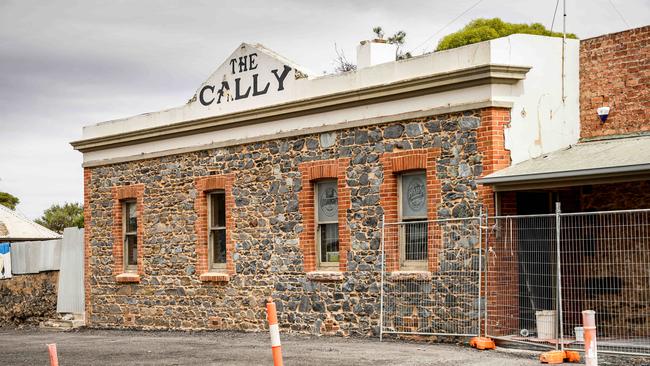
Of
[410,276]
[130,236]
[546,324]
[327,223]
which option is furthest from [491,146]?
[130,236]

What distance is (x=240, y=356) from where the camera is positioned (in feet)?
55.8

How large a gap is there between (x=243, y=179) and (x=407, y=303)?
5660mm

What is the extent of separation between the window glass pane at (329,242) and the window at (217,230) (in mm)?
3191

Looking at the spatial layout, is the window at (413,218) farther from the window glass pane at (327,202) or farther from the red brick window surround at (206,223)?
the red brick window surround at (206,223)

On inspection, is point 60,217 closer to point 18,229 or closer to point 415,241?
point 18,229

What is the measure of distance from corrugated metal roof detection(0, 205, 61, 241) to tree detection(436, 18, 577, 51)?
653 inches

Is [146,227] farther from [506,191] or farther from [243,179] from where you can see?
[506,191]

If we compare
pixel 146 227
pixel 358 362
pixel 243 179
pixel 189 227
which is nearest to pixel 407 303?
pixel 358 362

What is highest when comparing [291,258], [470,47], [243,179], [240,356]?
[470,47]

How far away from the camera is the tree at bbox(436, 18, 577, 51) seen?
3806 centimetres

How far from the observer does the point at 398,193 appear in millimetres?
20188

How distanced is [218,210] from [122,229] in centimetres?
392

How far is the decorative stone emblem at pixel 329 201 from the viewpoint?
71.2 feet

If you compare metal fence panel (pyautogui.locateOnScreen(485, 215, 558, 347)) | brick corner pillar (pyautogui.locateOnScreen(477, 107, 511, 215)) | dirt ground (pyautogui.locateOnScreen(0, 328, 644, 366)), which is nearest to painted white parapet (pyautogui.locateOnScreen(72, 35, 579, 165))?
brick corner pillar (pyautogui.locateOnScreen(477, 107, 511, 215))
